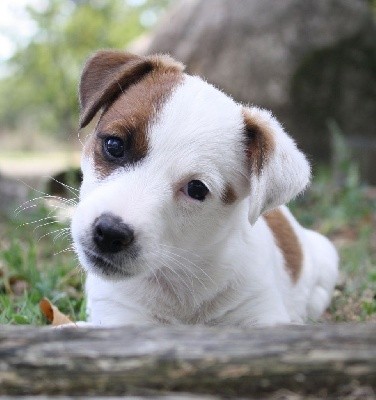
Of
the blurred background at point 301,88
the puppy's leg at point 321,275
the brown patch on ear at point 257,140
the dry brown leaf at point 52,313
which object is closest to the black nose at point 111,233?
the brown patch on ear at point 257,140

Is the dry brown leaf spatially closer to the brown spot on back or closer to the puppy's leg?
the brown spot on back

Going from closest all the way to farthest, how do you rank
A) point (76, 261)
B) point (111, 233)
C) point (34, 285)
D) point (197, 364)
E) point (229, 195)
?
point (197, 364), point (111, 233), point (229, 195), point (34, 285), point (76, 261)

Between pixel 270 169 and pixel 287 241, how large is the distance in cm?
119

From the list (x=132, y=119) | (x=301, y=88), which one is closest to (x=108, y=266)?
(x=132, y=119)

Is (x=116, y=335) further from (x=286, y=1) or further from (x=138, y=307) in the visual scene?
(x=286, y=1)

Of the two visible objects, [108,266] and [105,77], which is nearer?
[108,266]

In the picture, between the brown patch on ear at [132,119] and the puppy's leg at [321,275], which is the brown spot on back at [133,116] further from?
the puppy's leg at [321,275]

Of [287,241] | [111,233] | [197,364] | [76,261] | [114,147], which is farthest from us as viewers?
[76,261]

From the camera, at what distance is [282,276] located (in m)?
4.07

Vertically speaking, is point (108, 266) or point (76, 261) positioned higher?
point (108, 266)

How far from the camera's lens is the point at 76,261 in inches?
204

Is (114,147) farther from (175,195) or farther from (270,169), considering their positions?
(270,169)

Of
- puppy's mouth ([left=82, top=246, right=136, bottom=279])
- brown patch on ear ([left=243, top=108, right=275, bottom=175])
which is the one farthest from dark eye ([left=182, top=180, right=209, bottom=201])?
puppy's mouth ([left=82, top=246, right=136, bottom=279])

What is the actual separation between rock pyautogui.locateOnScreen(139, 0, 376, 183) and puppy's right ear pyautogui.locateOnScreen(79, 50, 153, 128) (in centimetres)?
654
